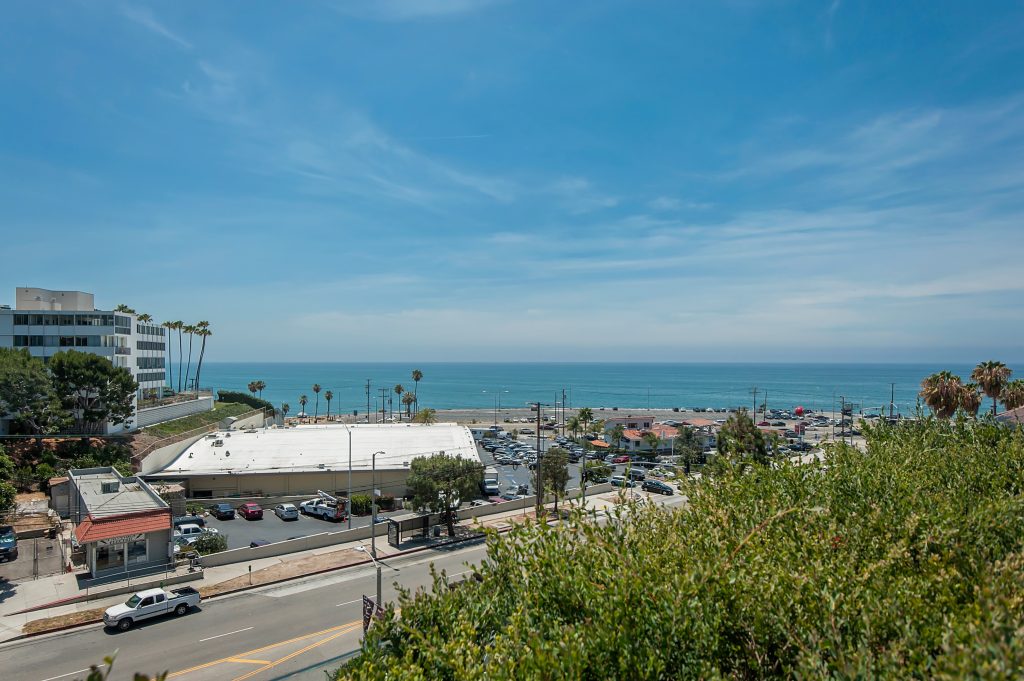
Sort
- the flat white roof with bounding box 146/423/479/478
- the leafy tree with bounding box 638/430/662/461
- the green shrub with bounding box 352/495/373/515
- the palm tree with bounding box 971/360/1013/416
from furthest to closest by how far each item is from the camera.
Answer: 1. the leafy tree with bounding box 638/430/662/461
2. the flat white roof with bounding box 146/423/479/478
3. the palm tree with bounding box 971/360/1013/416
4. the green shrub with bounding box 352/495/373/515

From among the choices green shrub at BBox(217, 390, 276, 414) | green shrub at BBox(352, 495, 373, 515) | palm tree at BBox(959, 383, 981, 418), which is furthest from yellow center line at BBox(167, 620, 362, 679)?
green shrub at BBox(217, 390, 276, 414)

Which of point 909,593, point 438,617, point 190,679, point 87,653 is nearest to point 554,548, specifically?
point 438,617

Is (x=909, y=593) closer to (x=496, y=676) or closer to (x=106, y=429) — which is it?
(x=496, y=676)

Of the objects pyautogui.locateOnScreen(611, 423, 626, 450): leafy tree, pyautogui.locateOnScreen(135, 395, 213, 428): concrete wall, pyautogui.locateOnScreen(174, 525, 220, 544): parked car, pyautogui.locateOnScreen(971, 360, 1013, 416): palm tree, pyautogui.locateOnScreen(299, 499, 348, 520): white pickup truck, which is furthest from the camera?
pyautogui.locateOnScreen(611, 423, 626, 450): leafy tree

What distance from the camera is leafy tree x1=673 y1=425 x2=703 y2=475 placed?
3012 inches

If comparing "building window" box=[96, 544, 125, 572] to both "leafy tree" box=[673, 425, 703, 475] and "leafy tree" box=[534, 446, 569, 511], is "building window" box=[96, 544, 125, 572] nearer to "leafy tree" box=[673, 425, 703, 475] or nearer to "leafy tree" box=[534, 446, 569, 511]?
"leafy tree" box=[534, 446, 569, 511]

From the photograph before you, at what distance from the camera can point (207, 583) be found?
32.3 metres

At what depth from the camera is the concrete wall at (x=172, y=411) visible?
6844cm

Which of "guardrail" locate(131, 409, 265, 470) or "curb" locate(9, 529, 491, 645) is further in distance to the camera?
"guardrail" locate(131, 409, 265, 470)

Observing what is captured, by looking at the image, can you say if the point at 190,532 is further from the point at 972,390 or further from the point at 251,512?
the point at 972,390

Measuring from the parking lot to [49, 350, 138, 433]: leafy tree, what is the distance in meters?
19.4

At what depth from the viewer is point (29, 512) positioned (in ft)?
145

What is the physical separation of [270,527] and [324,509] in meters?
4.64

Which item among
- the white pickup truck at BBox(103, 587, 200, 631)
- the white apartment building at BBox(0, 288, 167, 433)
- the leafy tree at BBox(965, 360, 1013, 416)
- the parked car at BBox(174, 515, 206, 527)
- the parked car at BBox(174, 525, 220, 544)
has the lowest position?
the parked car at BBox(174, 515, 206, 527)
